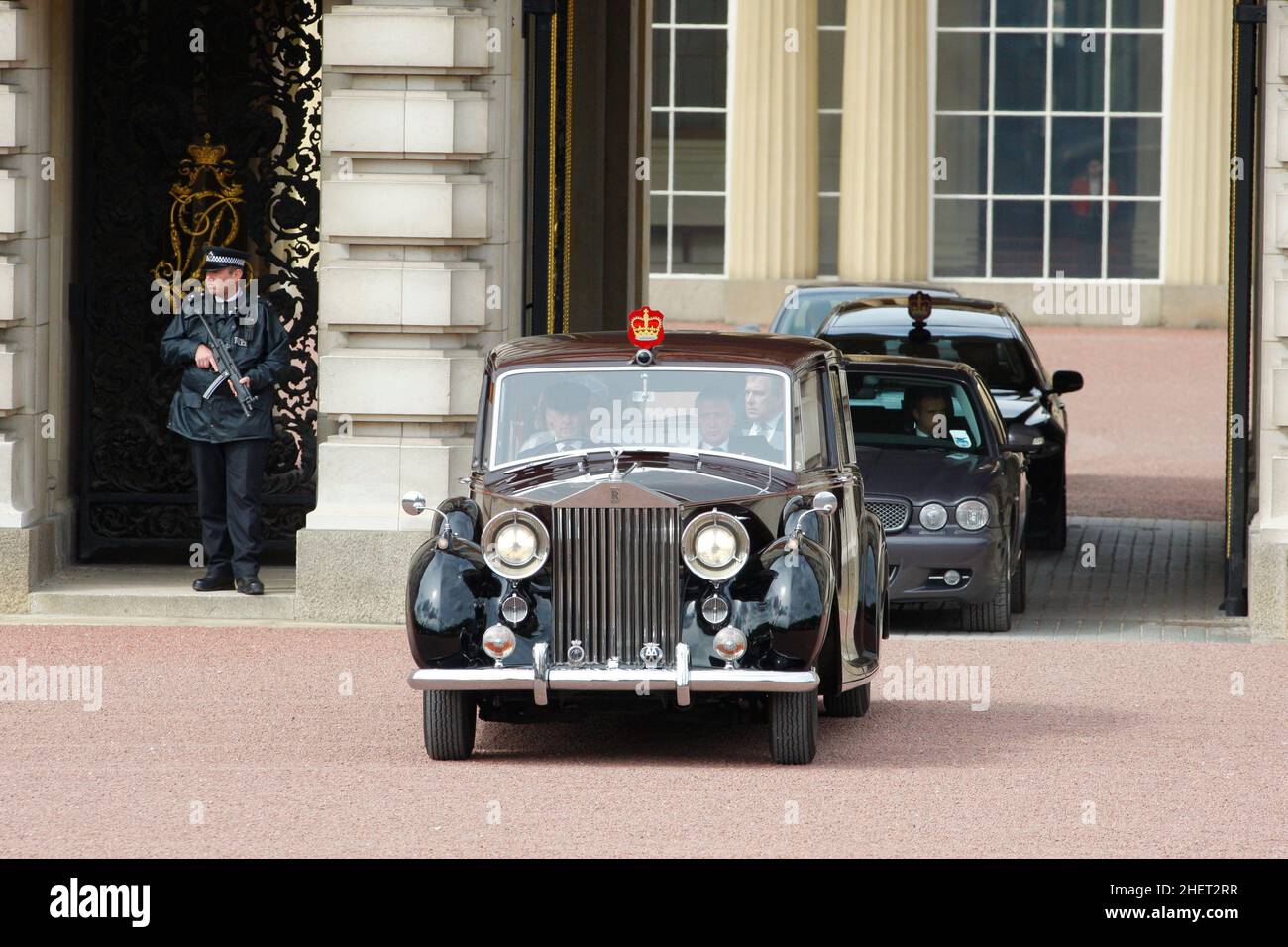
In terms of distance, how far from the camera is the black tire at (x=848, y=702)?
34.4ft

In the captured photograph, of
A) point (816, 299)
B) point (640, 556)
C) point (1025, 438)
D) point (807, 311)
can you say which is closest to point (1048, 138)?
point (816, 299)

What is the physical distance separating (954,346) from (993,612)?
14.2ft

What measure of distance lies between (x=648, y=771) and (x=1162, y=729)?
8.26 ft

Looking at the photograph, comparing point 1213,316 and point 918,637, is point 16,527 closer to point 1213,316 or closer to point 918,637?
point 918,637

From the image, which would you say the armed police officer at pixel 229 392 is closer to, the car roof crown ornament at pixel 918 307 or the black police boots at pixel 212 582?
the black police boots at pixel 212 582

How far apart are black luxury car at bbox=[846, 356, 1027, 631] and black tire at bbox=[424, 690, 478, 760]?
11.7 feet

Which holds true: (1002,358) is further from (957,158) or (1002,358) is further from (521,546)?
(957,158)

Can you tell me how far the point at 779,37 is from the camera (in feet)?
118

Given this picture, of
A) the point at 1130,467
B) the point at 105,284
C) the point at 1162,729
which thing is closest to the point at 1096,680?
the point at 1162,729

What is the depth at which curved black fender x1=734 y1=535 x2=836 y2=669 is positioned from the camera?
351 inches

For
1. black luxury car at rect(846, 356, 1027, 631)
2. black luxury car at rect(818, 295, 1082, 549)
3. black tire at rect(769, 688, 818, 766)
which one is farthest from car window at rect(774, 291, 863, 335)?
black tire at rect(769, 688, 818, 766)

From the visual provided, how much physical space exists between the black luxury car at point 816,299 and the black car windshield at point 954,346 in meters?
2.31

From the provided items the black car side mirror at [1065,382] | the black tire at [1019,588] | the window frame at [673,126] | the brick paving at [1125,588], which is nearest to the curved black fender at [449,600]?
the brick paving at [1125,588]

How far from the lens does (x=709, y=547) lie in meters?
8.98
